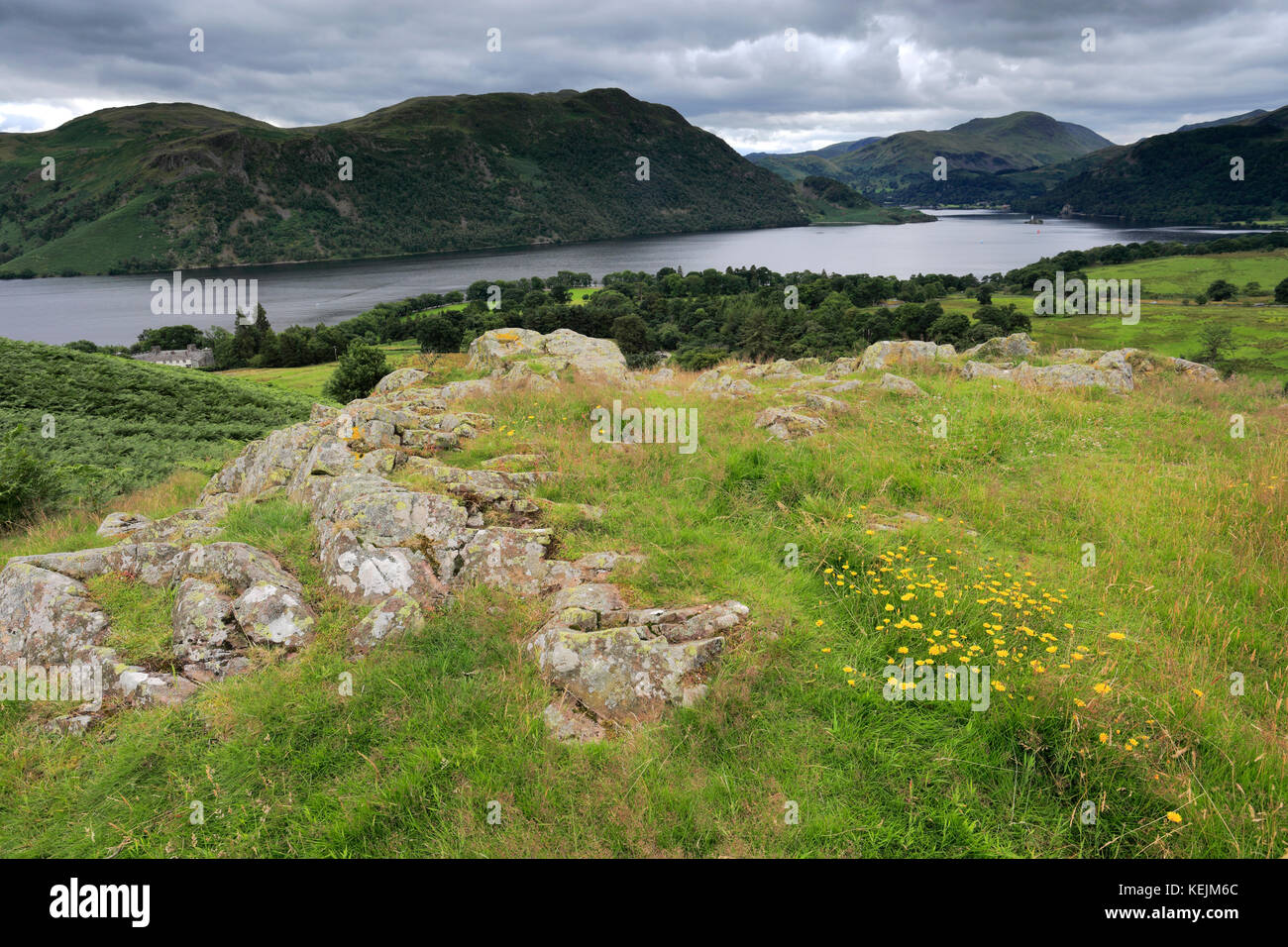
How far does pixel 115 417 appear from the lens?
24.2 m

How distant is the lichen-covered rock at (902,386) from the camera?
1370 centimetres

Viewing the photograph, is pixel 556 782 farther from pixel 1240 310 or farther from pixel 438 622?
pixel 1240 310

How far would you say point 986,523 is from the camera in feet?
27.5

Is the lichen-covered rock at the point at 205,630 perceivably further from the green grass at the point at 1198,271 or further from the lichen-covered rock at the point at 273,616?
the green grass at the point at 1198,271

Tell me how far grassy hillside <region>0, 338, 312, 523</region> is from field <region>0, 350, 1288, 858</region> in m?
12.1
